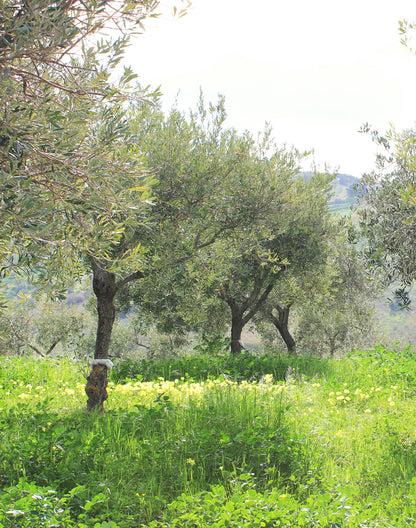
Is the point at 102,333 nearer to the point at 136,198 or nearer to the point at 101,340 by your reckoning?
the point at 101,340

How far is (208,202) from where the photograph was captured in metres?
9.39

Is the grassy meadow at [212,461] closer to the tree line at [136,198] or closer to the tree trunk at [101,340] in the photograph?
the tree trunk at [101,340]

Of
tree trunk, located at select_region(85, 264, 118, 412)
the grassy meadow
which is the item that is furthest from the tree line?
the grassy meadow

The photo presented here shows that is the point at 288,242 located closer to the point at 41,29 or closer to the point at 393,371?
the point at 393,371

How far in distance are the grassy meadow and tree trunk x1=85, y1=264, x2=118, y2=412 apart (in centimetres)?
42

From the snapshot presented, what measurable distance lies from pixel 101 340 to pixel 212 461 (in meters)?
3.81

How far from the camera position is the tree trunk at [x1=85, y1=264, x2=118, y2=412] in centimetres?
824


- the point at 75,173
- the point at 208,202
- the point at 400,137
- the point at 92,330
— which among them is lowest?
the point at 92,330

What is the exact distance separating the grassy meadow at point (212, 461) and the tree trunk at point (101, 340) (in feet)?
1.37

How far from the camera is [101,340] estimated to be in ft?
29.2

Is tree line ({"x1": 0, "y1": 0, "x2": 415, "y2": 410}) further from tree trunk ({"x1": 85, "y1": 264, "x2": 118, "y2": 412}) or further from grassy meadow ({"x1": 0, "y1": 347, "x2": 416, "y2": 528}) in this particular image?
grassy meadow ({"x1": 0, "y1": 347, "x2": 416, "y2": 528})

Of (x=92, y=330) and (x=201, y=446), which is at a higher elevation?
(x=201, y=446)

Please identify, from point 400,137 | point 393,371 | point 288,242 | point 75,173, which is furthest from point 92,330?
point 75,173

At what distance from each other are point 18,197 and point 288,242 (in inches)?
520
